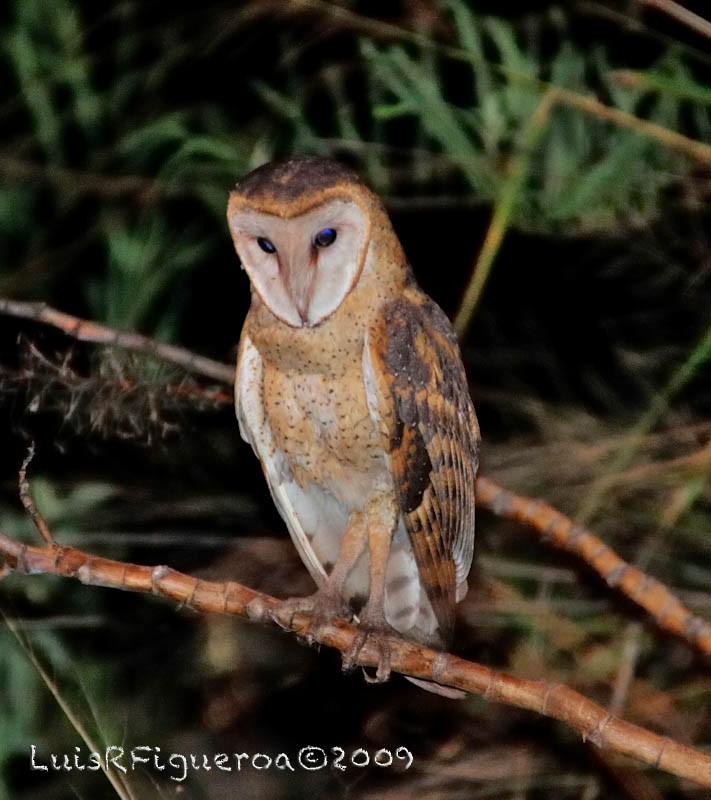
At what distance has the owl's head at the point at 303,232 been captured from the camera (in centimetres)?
113

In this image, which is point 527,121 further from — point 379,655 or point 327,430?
point 379,655

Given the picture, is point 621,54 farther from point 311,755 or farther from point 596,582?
point 311,755

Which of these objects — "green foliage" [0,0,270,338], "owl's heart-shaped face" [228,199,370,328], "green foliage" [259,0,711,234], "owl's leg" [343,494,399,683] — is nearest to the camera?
"owl's heart-shaped face" [228,199,370,328]

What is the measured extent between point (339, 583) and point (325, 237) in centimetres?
56

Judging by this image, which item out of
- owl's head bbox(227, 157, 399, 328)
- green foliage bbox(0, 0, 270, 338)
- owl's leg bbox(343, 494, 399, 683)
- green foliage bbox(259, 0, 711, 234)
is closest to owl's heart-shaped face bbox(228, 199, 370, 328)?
owl's head bbox(227, 157, 399, 328)

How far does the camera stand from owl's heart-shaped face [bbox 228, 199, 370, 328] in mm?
1158

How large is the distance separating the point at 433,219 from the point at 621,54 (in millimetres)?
489

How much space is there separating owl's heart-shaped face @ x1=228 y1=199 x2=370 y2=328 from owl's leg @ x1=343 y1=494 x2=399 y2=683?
32 cm

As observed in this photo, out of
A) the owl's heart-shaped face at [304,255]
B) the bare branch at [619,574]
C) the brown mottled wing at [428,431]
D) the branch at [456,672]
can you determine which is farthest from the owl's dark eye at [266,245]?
the bare branch at [619,574]

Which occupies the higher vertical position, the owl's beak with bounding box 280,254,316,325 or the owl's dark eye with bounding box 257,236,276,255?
the owl's dark eye with bounding box 257,236,276,255

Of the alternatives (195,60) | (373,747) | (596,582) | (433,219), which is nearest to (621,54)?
(433,219)

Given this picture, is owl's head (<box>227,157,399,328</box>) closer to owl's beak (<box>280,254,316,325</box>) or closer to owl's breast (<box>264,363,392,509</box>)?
owl's beak (<box>280,254,316,325</box>)

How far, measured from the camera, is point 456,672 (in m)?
1.14

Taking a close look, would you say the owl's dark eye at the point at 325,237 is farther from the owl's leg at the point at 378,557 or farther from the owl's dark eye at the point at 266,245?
the owl's leg at the point at 378,557
